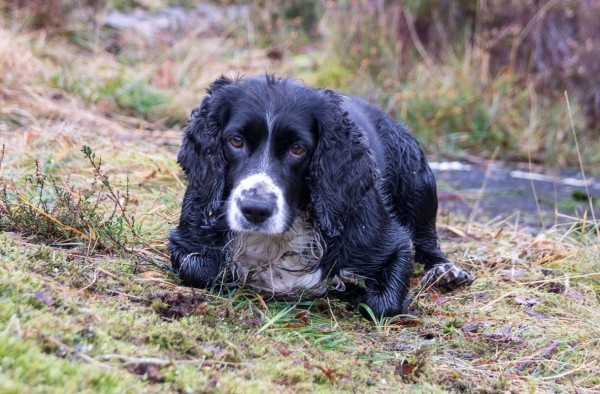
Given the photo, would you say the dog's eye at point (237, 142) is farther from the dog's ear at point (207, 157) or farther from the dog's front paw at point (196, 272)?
the dog's front paw at point (196, 272)

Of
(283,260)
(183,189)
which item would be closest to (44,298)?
(283,260)

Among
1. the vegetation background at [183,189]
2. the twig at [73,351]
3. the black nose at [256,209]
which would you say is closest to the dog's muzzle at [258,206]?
the black nose at [256,209]

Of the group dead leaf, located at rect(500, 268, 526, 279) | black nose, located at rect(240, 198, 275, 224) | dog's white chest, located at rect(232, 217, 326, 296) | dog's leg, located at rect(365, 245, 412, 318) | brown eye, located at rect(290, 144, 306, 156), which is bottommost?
dead leaf, located at rect(500, 268, 526, 279)

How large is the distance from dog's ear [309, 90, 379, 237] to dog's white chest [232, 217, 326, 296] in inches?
5.5

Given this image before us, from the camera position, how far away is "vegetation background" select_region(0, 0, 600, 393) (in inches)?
110

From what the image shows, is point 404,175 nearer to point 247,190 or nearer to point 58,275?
point 247,190

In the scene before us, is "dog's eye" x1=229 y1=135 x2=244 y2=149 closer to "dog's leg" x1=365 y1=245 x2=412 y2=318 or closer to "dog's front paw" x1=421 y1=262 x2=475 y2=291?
"dog's leg" x1=365 y1=245 x2=412 y2=318

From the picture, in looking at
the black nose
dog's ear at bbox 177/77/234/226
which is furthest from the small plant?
the black nose

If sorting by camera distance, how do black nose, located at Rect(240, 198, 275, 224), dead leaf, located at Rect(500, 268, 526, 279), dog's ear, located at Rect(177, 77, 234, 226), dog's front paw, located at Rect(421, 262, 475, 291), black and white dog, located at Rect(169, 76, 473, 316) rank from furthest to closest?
dead leaf, located at Rect(500, 268, 526, 279) < dog's front paw, located at Rect(421, 262, 475, 291) < dog's ear, located at Rect(177, 77, 234, 226) < black and white dog, located at Rect(169, 76, 473, 316) < black nose, located at Rect(240, 198, 275, 224)

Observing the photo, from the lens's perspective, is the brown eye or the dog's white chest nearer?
the brown eye

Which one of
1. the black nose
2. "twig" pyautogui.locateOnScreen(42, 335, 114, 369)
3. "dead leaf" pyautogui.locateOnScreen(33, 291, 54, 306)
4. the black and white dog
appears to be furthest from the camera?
the black and white dog

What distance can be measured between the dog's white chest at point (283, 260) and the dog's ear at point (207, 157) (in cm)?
26

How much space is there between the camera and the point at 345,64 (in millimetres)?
10469

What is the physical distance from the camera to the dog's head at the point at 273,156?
3535 millimetres
